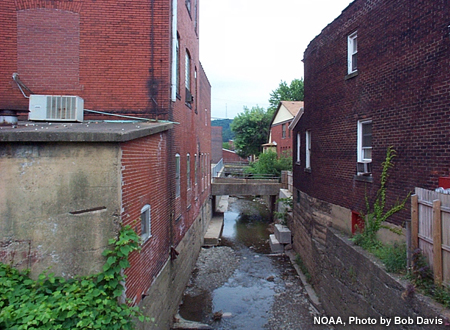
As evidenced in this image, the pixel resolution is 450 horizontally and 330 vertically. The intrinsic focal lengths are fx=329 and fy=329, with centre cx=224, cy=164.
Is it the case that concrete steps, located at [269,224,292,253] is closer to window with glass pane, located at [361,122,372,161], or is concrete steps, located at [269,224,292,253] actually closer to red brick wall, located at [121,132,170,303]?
window with glass pane, located at [361,122,372,161]

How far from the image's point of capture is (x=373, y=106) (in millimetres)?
8805

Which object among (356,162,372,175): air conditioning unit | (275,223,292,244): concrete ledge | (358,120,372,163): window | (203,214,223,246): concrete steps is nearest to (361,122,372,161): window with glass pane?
(358,120,372,163): window

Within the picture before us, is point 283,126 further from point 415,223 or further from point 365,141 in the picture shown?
point 415,223

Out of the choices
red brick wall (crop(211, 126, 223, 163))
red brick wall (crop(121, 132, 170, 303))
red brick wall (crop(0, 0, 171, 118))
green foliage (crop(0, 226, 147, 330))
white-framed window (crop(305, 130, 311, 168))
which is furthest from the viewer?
red brick wall (crop(211, 126, 223, 163))

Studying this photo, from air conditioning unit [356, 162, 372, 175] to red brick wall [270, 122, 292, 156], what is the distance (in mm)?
24268

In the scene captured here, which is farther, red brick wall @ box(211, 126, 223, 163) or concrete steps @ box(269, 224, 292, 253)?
red brick wall @ box(211, 126, 223, 163)

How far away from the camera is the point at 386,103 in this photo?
8.23m

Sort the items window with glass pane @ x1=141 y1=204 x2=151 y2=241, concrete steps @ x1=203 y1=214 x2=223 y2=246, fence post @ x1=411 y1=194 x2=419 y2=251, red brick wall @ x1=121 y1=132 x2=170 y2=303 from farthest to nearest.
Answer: concrete steps @ x1=203 y1=214 x2=223 y2=246 → window with glass pane @ x1=141 y1=204 x2=151 y2=241 → fence post @ x1=411 y1=194 x2=419 y2=251 → red brick wall @ x1=121 y1=132 x2=170 y2=303

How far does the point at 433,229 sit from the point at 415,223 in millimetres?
645

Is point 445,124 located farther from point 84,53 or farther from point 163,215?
point 84,53

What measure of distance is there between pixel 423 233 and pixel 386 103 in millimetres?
3640

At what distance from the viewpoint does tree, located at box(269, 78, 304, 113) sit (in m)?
59.4

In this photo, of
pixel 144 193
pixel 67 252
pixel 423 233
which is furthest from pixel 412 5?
pixel 67 252

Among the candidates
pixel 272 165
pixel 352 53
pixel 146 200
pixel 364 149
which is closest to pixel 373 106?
pixel 364 149
